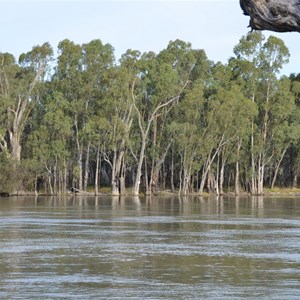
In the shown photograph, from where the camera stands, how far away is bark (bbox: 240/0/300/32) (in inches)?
253

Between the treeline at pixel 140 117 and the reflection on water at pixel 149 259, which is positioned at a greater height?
the treeline at pixel 140 117

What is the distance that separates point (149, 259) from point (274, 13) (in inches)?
730

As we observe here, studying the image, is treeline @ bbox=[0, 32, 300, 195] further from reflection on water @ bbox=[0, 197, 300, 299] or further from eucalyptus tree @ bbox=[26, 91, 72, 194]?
reflection on water @ bbox=[0, 197, 300, 299]

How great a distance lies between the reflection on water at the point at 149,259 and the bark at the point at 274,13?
11.0 m

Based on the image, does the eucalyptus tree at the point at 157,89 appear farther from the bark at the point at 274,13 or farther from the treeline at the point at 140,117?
the bark at the point at 274,13

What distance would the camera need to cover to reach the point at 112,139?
89812mm

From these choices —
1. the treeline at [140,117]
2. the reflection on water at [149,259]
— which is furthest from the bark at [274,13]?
the treeline at [140,117]

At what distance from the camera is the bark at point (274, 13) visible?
642 cm

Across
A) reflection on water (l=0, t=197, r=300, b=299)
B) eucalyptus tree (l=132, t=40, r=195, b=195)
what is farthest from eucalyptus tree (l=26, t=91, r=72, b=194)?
reflection on water (l=0, t=197, r=300, b=299)

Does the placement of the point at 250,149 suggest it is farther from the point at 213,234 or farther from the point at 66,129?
the point at 213,234

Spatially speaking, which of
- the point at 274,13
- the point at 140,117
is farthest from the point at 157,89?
the point at 274,13

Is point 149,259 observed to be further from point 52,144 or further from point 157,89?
point 157,89

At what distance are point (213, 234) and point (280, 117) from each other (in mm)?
64632

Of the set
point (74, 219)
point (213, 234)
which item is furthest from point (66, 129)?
point (213, 234)
